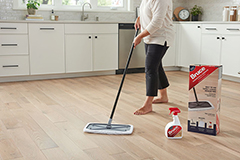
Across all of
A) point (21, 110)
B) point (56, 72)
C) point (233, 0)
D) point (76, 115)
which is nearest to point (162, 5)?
point (76, 115)

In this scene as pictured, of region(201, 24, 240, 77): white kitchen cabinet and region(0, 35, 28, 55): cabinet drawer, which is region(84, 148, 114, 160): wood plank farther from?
region(201, 24, 240, 77): white kitchen cabinet

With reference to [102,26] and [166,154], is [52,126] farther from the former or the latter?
[102,26]

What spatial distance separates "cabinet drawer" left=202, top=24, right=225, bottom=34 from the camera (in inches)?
173

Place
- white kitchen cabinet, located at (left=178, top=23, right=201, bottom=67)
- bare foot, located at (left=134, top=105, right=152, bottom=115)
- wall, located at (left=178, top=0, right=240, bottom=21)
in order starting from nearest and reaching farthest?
bare foot, located at (left=134, top=105, right=152, bottom=115) → white kitchen cabinet, located at (left=178, top=23, right=201, bottom=67) → wall, located at (left=178, top=0, right=240, bottom=21)

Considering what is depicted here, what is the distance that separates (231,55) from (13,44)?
3.07 meters

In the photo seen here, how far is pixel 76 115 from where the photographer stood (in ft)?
8.63

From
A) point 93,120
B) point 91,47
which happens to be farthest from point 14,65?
point 93,120

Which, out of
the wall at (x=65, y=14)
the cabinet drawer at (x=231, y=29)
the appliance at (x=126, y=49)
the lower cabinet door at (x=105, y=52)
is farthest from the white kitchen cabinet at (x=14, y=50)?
→ the cabinet drawer at (x=231, y=29)

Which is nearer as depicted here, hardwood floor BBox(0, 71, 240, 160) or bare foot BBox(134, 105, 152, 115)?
hardwood floor BBox(0, 71, 240, 160)

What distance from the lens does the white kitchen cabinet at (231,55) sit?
420 cm

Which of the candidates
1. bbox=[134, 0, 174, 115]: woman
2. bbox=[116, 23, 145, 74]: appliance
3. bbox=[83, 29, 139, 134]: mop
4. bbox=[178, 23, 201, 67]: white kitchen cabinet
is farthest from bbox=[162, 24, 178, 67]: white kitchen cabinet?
bbox=[83, 29, 139, 134]: mop

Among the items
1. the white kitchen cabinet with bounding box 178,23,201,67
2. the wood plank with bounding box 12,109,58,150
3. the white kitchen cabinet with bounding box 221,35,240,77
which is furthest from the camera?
the white kitchen cabinet with bounding box 178,23,201,67

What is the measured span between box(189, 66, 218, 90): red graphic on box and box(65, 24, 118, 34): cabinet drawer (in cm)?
282

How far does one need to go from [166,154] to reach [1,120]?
142 centimetres
